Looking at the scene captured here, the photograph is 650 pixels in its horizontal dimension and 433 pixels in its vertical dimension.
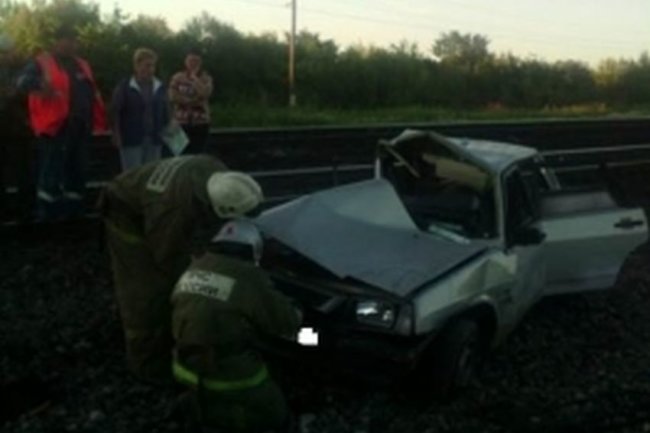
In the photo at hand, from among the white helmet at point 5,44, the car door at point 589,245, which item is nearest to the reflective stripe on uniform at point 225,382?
the car door at point 589,245

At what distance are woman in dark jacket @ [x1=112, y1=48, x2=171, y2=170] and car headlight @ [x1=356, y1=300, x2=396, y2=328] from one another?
4267 millimetres

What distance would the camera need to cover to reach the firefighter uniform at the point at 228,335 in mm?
4688

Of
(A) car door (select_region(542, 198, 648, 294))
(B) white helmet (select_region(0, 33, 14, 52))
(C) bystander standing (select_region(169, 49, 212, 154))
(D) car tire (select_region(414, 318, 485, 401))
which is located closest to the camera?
(D) car tire (select_region(414, 318, 485, 401))

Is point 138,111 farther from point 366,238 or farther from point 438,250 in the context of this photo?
point 438,250

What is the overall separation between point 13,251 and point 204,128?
260 cm

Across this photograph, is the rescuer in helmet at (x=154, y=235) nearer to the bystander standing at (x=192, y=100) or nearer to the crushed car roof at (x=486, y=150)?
the crushed car roof at (x=486, y=150)

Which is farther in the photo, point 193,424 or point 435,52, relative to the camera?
point 435,52

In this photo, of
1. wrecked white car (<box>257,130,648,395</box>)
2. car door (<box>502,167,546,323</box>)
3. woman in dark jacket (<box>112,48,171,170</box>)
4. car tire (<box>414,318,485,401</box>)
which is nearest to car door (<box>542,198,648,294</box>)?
wrecked white car (<box>257,130,648,395</box>)

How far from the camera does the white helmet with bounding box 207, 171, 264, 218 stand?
198 inches

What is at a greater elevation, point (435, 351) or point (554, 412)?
point (435, 351)

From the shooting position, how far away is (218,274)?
470 centimetres

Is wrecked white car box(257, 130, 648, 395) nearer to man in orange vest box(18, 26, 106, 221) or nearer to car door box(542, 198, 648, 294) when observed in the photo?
car door box(542, 198, 648, 294)

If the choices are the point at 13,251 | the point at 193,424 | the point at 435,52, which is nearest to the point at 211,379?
the point at 193,424

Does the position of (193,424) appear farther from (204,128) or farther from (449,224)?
(204,128)
